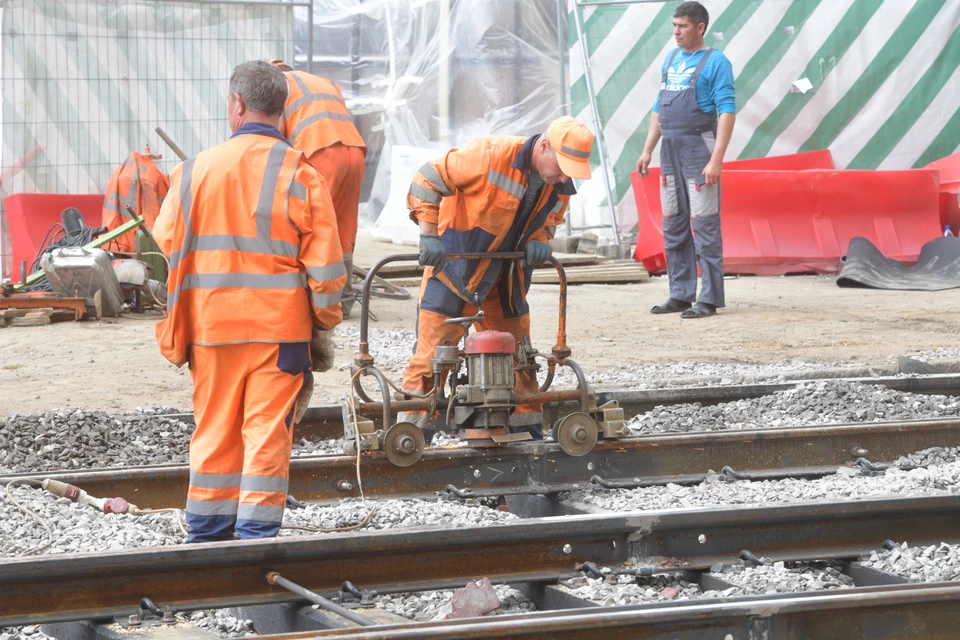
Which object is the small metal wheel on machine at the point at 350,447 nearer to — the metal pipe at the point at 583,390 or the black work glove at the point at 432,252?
the black work glove at the point at 432,252

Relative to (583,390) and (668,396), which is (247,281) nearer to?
(583,390)

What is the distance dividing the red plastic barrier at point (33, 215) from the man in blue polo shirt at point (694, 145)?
5.63 metres

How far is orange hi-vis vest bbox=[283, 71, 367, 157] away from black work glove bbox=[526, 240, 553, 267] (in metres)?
3.44

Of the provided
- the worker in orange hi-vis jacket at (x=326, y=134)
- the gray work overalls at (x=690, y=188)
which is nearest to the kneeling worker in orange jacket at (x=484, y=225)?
the worker in orange hi-vis jacket at (x=326, y=134)

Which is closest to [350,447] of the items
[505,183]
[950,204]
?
[505,183]

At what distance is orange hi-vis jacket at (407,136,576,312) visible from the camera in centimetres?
546

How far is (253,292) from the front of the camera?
3.93 metres

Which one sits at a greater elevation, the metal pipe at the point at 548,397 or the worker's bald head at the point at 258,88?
the worker's bald head at the point at 258,88

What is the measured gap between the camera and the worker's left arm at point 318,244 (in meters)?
3.94

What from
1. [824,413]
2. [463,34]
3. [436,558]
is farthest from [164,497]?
[463,34]

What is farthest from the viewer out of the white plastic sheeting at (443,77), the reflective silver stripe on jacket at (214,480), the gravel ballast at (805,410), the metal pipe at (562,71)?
the white plastic sheeting at (443,77)

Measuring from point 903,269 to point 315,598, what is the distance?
10574mm

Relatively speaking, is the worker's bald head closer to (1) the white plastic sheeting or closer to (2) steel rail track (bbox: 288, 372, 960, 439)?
(2) steel rail track (bbox: 288, 372, 960, 439)

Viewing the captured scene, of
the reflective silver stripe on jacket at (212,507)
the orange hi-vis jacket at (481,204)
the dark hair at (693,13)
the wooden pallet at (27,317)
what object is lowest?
the reflective silver stripe on jacket at (212,507)
